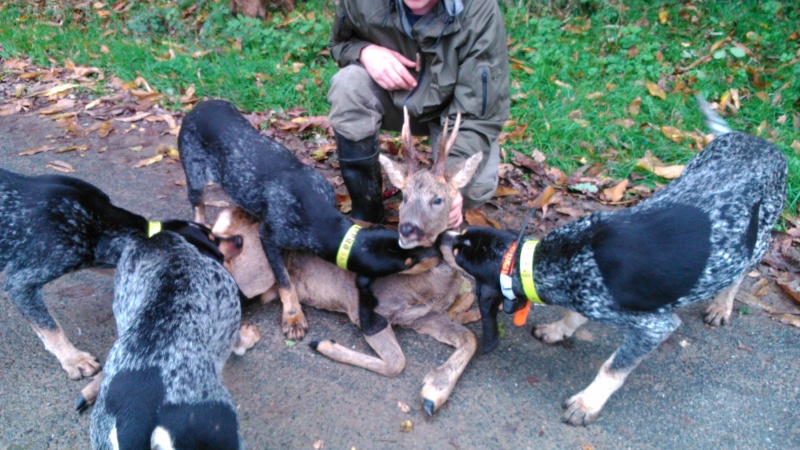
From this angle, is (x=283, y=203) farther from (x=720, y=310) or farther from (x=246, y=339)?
(x=720, y=310)

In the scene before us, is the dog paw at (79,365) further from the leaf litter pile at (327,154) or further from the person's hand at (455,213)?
the person's hand at (455,213)

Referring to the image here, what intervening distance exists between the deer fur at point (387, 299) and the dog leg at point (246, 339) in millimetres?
316

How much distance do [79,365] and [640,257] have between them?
12.7 feet

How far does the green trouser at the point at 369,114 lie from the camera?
197 inches

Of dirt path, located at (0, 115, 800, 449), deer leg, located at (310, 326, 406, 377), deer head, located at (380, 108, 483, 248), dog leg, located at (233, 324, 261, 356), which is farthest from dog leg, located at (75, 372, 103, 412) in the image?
deer head, located at (380, 108, 483, 248)

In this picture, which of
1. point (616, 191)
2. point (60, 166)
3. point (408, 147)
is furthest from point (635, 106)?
point (60, 166)

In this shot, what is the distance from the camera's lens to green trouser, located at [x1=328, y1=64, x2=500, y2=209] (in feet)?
16.4

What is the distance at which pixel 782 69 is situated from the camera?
7297 mm

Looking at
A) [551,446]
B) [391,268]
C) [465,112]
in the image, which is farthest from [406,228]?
[551,446]

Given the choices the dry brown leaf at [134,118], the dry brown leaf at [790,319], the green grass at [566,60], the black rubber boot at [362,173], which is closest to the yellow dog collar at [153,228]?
the black rubber boot at [362,173]

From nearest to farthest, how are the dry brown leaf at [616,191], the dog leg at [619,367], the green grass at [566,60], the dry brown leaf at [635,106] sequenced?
1. the dog leg at [619,367]
2. the dry brown leaf at [616,191]
3. the green grass at [566,60]
4. the dry brown leaf at [635,106]

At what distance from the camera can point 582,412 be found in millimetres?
3797

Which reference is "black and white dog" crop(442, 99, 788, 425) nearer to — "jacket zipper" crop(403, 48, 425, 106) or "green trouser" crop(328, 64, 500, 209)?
"green trouser" crop(328, 64, 500, 209)

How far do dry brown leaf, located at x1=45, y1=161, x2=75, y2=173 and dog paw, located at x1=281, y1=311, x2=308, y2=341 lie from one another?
359cm
